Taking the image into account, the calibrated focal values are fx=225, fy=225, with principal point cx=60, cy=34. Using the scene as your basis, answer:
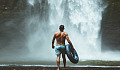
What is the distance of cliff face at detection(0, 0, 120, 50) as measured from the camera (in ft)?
119

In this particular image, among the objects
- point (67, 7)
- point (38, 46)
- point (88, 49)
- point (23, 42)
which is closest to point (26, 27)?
point (23, 42)

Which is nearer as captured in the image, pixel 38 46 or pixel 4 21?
pixel 38 46

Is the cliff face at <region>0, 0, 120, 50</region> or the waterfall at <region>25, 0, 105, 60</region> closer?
the waterfall at <region>25, 0, 105, 60</region>

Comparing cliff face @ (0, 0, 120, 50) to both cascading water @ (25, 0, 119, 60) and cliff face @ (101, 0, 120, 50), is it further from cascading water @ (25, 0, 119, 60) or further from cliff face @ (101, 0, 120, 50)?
cascading water @ (25, 0, 119, 60)

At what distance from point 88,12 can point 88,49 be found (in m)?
4.97

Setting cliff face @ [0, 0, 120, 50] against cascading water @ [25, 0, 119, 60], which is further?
cliff face @ [0, 0, 120, 50]

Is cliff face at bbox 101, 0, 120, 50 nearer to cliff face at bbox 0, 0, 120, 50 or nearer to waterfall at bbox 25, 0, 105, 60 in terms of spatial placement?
cliff face at bbox 0, 0, 120, 50

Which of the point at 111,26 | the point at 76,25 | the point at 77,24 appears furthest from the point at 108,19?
the point at 76,25

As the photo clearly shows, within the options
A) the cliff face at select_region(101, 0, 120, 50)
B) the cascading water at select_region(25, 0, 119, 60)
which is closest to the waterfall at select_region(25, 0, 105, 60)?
the cascading water at select_region(25, 0, 119, 60)

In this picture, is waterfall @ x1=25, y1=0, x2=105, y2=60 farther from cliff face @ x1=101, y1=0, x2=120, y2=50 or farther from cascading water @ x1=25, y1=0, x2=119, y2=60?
cliff face @ x1=101, y1=0, x2=120, y2=50

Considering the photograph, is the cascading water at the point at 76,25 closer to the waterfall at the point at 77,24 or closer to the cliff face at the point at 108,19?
the waterfall at the point at 77,24

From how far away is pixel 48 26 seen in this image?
30094 millimetres

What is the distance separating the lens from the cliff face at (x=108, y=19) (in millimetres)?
36250

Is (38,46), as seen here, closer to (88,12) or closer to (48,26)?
(48,26)
